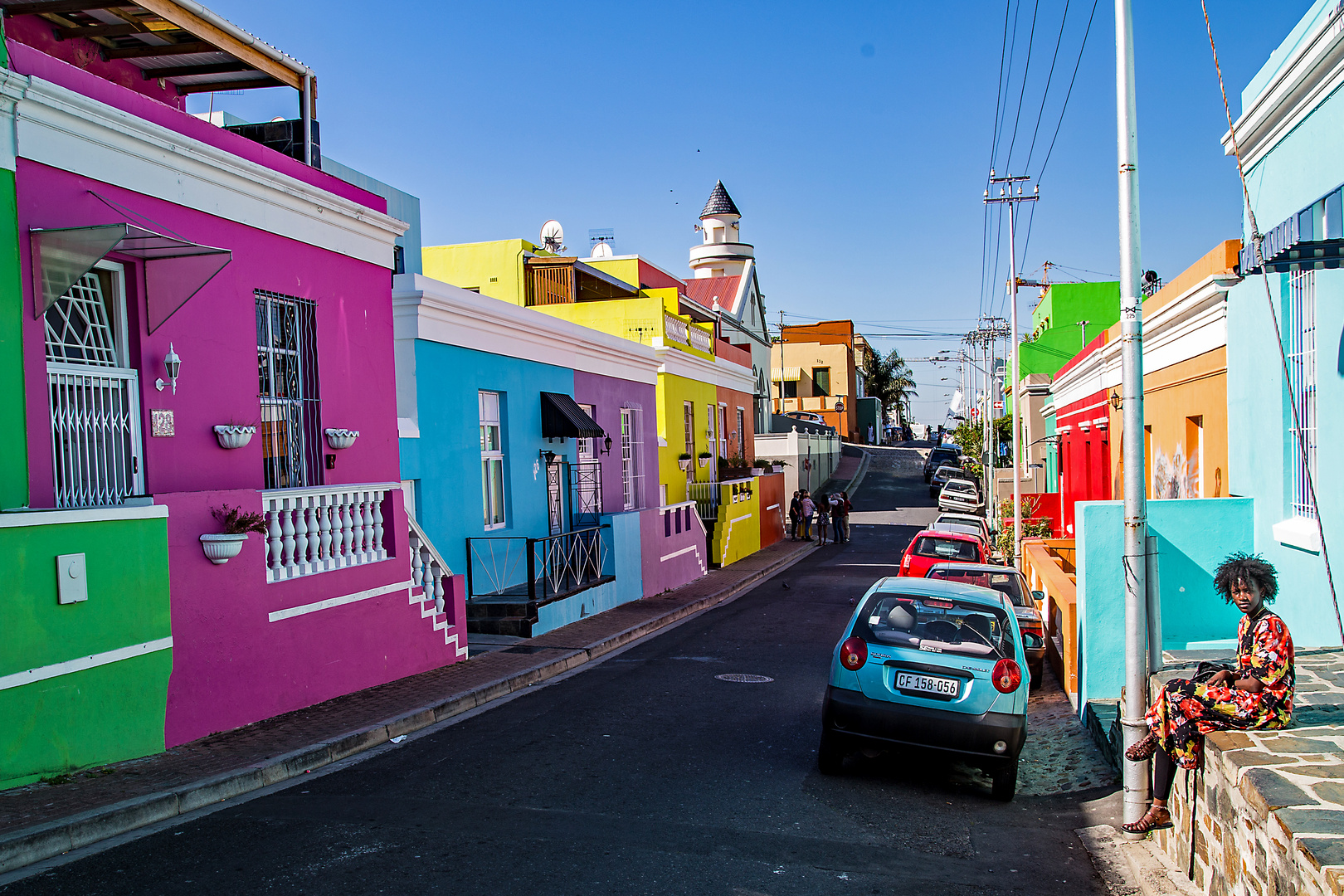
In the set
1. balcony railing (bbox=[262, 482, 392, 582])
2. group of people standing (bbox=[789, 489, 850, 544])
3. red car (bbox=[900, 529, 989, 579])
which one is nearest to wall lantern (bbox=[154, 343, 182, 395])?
balcony railing (bbox=[262, 482, 392, 582])

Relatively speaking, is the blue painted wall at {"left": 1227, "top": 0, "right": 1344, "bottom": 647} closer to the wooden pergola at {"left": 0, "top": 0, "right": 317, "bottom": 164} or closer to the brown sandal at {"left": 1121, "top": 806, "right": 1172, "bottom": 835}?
the brown sandal at {"left": 1121, "top": 806, "right": 1172, "bottom": 835}

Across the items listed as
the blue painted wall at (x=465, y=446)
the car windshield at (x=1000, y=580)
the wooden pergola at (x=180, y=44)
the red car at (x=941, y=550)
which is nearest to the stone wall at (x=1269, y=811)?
the car windshield at (x=1000, y=580)

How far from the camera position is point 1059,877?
5.77 meters

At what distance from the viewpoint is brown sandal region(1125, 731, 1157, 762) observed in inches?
233

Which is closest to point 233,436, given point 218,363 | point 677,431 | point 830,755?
point 218,363

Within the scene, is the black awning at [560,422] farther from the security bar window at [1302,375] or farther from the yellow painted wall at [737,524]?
the security bar window at [1302,375]

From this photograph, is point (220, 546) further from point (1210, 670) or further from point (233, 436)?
point (1210, 670)

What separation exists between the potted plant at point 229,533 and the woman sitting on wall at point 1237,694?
22.6ft

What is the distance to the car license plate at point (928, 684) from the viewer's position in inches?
280

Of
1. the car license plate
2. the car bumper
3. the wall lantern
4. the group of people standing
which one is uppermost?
the wall lantern

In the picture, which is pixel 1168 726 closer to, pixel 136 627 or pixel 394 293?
pixel 136 627

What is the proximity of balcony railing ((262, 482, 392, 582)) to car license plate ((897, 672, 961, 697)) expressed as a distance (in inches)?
218

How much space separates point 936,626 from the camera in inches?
301

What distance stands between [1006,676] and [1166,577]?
4080 millimetres
